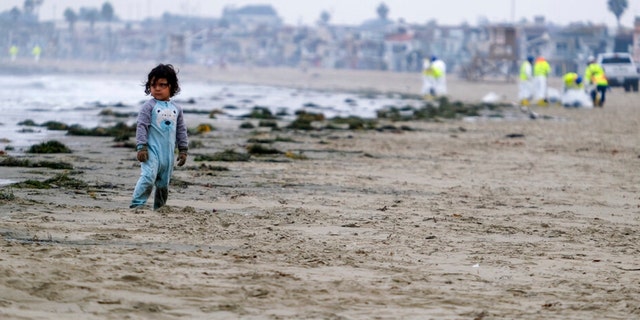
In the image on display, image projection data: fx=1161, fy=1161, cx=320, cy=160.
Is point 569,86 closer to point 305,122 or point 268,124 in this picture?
point 305,122

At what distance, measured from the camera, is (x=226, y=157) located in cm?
1255

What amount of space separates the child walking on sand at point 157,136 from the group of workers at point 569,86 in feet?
83.1

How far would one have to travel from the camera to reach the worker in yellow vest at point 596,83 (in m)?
32.5

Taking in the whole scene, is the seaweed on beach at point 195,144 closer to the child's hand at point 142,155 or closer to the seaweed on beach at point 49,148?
the seaweed on beach at point 49,148

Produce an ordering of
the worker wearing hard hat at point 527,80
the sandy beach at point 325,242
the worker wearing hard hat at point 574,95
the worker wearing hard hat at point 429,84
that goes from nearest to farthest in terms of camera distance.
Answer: the sandy beach at point 325,242 → the worker wearing hard hat at point 574,95 → the worker wearing hard hat at point 527,80 → the worker wearing hard hat at point 429,84

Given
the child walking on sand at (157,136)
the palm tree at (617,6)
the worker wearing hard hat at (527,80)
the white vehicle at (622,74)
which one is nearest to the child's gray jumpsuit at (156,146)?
the child walking on sand at (157,136)

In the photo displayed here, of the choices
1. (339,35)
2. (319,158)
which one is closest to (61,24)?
(339,35)

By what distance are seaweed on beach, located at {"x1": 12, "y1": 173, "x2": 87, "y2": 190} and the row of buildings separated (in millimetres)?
59128

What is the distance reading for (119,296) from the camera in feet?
16.3

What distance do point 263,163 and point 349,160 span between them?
134cm

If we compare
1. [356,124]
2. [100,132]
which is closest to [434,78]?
[356,124]

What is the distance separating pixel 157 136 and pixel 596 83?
26.2 metres

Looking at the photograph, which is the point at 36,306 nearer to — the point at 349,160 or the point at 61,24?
the point at 349,160

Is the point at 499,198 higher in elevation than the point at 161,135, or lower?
lower
